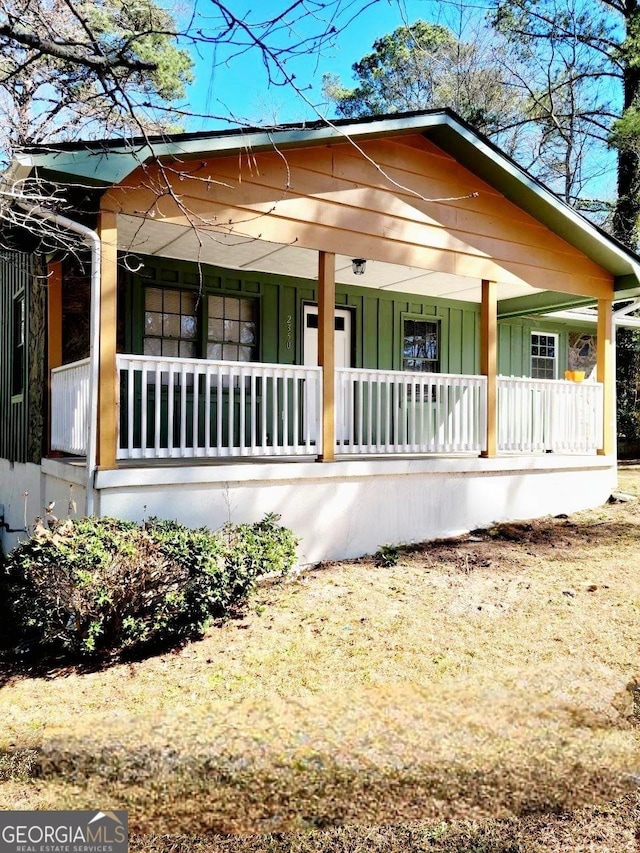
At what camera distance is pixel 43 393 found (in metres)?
7.35

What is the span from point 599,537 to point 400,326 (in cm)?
486

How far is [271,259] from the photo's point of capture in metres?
8.33

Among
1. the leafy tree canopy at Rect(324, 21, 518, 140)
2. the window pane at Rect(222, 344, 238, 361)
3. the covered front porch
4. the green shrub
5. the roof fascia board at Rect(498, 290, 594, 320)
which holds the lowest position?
the green shrub

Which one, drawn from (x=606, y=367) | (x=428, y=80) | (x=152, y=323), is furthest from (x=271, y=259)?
(x=428, y=80)

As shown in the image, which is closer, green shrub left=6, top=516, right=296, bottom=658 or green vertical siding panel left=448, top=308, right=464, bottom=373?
green shrub left=6, top=516, right=296, bottom=658

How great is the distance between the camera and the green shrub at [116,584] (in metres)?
4.43

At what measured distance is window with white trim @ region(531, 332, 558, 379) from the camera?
1361 centimetres

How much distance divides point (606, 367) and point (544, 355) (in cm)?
443

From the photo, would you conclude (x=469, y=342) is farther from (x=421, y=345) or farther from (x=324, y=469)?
(x=324, y=469)

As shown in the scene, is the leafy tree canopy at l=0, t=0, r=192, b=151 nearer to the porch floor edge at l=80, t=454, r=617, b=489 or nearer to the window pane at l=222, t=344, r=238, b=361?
the window pane at l=222, t=344, r=238, b=361

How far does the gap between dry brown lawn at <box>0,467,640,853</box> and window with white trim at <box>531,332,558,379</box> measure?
8.40 m

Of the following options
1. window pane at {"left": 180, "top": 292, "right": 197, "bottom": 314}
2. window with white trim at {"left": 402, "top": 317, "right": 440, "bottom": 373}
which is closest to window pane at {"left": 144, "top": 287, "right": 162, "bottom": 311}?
window pane at {"left": 180, "top": 292, "right": 197, "bottom": 314}

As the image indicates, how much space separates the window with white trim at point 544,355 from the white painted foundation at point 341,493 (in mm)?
4698

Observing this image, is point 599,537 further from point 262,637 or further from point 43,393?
point 43,393
